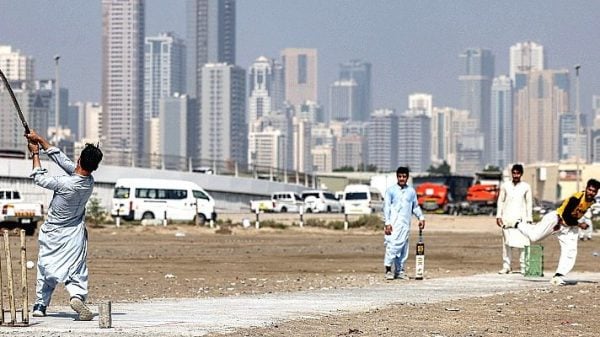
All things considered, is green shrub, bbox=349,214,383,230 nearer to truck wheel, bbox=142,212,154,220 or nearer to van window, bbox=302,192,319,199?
truck wheel, bbox=142,212,154,220

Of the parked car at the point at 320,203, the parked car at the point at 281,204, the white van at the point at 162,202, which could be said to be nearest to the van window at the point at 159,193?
the white van at the point at 162,202

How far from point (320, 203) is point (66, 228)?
209 feet

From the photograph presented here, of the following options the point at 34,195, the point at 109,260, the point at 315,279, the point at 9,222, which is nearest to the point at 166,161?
the point at 34,195

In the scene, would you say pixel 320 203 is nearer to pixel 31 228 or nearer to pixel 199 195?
pixel 199 195

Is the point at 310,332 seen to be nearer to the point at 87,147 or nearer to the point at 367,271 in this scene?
Answer: the point at 87,147

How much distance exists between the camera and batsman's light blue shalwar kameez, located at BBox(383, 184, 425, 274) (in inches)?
891

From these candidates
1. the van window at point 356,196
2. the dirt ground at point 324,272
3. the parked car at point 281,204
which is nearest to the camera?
the dirt ground at point 324,272

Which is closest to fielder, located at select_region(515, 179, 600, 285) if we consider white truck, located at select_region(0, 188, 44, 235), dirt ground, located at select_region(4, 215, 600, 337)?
dirt ground, located at select_region(4, 215, 600, 337)

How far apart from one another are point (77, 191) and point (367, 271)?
11.9 meters

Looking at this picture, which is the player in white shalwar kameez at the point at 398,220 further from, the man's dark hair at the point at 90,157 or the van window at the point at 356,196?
the van window at the point at 356,196

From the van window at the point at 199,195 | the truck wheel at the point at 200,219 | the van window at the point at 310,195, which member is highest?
the van window at the point at 199,195

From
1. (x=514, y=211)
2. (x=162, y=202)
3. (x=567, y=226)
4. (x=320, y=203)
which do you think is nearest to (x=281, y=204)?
(x=320, y=203)

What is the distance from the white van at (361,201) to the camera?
230 ft

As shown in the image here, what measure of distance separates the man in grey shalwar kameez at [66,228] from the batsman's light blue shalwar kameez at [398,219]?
860 cm
